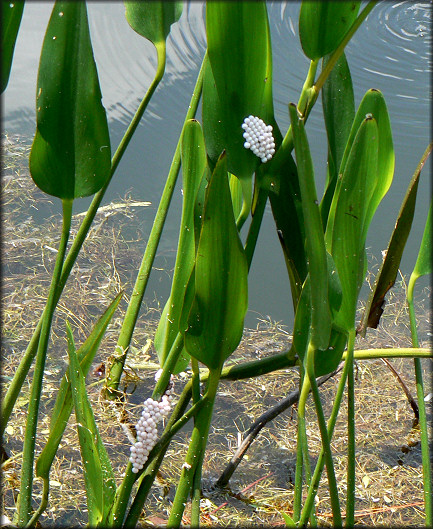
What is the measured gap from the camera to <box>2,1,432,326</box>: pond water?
1.48 meters

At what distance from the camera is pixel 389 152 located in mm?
602

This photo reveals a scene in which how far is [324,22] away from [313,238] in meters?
0.22

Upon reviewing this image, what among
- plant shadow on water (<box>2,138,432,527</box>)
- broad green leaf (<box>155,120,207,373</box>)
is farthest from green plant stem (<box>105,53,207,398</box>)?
broad green leaf (<box>155,120,207,373</box>)

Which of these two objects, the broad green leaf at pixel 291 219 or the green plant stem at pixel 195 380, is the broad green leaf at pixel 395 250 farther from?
the green plant stem at pixel 195 380

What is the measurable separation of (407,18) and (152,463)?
227 cm

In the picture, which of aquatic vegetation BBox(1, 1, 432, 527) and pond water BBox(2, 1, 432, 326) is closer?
aquatic vegetation BBox(1, 1, 432, 527)

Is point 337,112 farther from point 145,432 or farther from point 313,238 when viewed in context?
point 145,432

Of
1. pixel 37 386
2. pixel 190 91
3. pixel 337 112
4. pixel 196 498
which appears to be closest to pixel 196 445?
pixel 196 498

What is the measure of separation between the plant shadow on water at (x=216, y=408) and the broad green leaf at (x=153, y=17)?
1.50ft

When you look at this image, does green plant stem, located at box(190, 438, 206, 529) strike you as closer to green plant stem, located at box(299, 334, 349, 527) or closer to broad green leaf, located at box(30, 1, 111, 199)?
green plant stem, located at box(299, 334, 349, 527)

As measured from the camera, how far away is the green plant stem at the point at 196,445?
24.0 inches

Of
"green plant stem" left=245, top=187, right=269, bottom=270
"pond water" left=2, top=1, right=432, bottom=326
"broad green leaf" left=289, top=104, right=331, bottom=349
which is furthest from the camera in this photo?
"pond water" left=2, top=1, right=432, bottom=326

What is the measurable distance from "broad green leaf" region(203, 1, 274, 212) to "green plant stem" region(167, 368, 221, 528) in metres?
0.20

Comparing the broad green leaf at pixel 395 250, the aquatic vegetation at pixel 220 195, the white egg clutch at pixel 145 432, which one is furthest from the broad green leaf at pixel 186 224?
the broad green leaf at pixel 395 250
